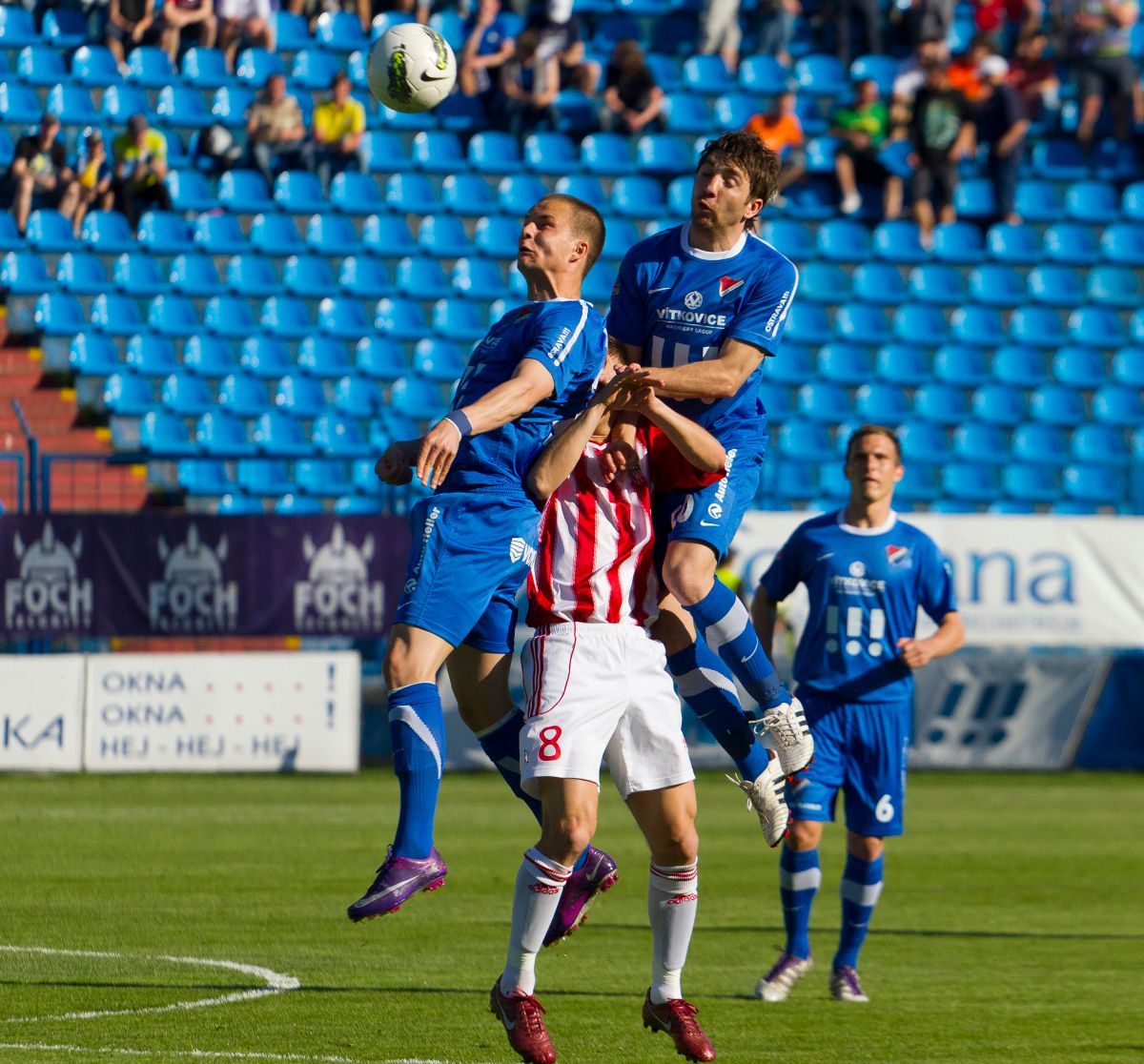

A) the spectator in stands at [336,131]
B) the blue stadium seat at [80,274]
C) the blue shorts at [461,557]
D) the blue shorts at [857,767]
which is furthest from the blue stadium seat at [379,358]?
the blue shorts at [461,557]

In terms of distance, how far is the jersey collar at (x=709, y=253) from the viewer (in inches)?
270

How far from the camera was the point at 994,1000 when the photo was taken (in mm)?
7617

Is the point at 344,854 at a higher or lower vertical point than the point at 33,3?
lower

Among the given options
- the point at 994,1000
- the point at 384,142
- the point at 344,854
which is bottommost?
the point at 344,854

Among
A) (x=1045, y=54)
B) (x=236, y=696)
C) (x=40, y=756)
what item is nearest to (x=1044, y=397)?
(x=1045, y=54)

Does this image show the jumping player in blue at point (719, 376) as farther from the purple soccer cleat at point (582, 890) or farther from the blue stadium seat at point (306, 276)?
the blue stadium seat at point (306, 276)

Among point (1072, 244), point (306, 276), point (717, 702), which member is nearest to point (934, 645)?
point (717, 702)

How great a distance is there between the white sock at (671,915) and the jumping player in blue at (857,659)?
6.16 ft

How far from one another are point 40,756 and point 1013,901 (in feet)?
26.9

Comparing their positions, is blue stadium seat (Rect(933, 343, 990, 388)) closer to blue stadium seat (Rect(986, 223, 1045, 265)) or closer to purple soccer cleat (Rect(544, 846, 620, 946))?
blue stadium seat (Rect(986, 223, 1045, 265))

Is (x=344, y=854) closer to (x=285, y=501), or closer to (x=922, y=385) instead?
(x=285, y=501)

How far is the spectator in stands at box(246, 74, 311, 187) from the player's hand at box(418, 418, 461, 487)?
14961 millimetres

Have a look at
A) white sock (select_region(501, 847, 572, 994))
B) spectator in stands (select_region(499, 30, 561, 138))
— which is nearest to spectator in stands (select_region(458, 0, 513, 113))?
spectator in stands (select_region(499, 30, 561, 138))

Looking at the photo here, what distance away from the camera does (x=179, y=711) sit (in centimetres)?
1570
